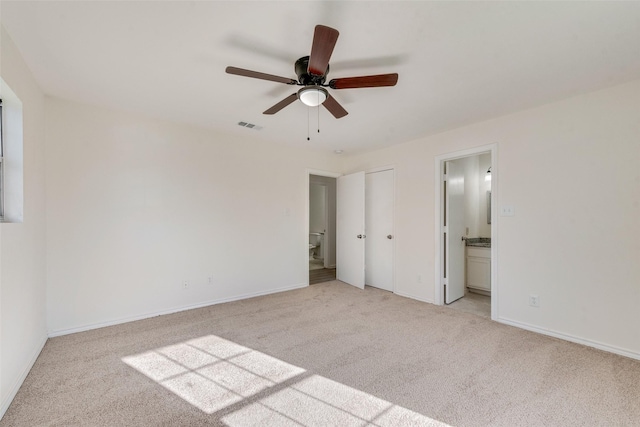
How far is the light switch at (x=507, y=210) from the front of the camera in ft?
10.3

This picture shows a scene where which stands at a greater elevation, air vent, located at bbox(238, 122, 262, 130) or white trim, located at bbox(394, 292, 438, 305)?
air vent, located at bbox(238, 122, 262, 130)

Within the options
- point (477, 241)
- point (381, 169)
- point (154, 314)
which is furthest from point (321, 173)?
point (154, 314)

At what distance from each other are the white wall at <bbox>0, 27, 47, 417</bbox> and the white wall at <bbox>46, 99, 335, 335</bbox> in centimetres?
22

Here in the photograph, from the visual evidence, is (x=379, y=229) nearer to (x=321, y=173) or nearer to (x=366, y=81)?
(x=321, y=173)

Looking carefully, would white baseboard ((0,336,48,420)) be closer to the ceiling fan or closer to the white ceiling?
the white ceiling

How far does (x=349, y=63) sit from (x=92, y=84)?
2.31 meters

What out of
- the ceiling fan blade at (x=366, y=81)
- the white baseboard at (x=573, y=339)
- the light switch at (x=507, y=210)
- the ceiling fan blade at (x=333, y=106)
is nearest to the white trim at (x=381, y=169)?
the light switch at (x=507, y=210)

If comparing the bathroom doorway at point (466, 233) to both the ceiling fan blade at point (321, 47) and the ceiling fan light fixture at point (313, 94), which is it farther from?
the ceiling fan blade at point (321, 47)

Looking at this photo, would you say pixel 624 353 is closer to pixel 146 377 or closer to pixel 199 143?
pixel 146 377

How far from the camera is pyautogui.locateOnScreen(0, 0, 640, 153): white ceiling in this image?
64.7 inches

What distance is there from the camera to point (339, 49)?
1976 millimetres

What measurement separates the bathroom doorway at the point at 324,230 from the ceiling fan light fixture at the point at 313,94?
10.4 feet

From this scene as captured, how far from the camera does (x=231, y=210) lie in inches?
157

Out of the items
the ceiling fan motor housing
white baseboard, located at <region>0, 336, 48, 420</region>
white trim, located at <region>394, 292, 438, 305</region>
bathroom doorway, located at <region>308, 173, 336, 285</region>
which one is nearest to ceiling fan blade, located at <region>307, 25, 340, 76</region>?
the ceiling fan motor housing
